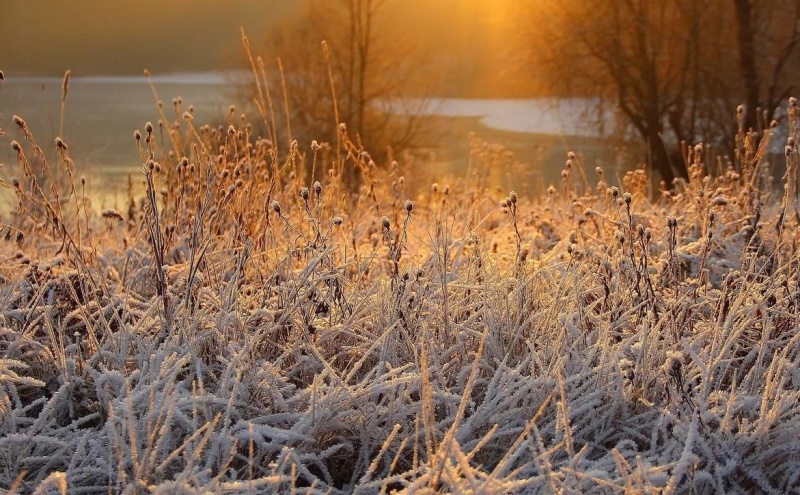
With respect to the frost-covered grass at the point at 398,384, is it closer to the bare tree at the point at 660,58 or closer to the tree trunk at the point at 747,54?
the tree trunk at the point at 747,54

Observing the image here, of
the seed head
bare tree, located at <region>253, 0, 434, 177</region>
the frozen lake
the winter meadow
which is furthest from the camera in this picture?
bare tree, located at <region>253, 0, 434, 177</region>

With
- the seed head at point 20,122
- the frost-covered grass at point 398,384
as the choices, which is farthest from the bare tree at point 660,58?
the seed head at point 20,122

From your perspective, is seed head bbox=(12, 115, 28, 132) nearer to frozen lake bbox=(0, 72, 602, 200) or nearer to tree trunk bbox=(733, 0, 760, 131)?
frozen lake bbox=(0, 72, 602, 200)

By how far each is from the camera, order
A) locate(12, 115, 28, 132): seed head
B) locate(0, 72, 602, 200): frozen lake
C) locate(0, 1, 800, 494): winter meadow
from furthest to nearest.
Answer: locate(0, 72, 602, 200): frozen lake < locate(12, 115, 28, 132): seed head < locate(0, 1, 800, 494): winter meadow

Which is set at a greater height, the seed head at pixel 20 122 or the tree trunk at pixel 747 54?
the tree trunk at pixel 747 54

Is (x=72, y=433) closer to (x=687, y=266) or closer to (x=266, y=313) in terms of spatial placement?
(x=266, y=313)

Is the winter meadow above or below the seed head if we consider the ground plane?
below

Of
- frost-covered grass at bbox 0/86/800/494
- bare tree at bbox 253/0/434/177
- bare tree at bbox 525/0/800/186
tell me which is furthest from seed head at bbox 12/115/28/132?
bare tree at bbox 253/0/434/177

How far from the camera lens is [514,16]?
1221 cm

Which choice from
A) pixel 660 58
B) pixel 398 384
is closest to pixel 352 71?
pixel 660 58

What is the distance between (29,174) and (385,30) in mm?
15283

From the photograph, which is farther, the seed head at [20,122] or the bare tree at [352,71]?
the bare tree at [352,71]

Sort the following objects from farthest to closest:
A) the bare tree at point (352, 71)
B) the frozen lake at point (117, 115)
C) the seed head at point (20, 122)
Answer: the bare tree at point (352, 71) < the frozen lake at point (117, 115) < the seed head at point (20, 122)

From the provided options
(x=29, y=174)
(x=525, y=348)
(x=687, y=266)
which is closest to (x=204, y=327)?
(x=29, y=174)
